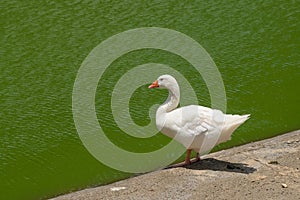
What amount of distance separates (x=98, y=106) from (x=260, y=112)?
2690mm

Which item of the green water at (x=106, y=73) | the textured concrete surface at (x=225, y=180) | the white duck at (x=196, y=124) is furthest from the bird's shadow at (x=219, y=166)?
the green water at (x=106, y=73)

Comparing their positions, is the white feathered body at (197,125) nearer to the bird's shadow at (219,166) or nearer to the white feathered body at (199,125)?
the white feathered body at (199,125)

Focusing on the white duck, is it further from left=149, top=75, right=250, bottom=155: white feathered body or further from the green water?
the green water

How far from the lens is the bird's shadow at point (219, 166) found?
7625 millimetres

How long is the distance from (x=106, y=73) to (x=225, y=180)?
173 inches

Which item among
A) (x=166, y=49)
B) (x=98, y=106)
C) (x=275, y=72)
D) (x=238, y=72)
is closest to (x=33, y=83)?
(x=98, y=106)

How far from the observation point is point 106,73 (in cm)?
1109

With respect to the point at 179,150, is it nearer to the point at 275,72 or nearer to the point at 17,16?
the point at 275,72

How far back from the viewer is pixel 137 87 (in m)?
10.5

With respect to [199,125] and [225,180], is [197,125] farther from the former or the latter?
[225,180]

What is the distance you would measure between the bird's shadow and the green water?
957 millimetres

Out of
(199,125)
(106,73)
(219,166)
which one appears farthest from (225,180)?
(106,73)

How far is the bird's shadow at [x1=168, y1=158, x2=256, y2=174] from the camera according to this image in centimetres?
762

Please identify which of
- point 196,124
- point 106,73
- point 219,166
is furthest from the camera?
point 106,73
